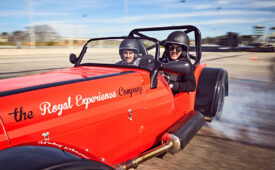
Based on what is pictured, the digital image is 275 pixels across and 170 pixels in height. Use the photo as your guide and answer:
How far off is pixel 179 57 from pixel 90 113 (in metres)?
2.27

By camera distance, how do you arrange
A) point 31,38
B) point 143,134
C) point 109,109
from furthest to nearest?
point 31,38 → point 143,134 → point 109,109

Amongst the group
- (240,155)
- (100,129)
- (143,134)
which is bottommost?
(240,155)

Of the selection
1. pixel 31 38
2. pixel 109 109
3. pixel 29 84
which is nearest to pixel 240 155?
pixel 109 109

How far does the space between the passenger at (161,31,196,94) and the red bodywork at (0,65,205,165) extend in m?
0.37

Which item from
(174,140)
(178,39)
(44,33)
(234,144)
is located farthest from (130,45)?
(44,33)

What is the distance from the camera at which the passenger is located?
322 cm


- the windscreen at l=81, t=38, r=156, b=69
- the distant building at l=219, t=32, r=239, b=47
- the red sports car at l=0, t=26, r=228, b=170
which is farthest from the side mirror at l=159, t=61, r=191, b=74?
the distant building at l=219, t=32, r=239, b=47

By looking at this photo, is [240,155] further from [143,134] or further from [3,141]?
[3,141]

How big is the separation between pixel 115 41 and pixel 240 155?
224cm

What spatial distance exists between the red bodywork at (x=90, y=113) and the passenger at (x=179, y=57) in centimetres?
37

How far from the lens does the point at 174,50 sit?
3.68m

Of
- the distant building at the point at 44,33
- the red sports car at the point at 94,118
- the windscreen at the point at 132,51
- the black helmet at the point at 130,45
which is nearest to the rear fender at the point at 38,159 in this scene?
the red sports car at the point at 94,118

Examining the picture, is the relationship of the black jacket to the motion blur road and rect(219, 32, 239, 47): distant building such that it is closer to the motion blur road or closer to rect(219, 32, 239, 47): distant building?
the motion blur road

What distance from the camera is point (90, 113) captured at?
1.99 m
